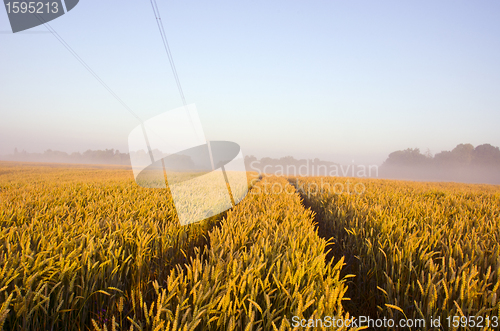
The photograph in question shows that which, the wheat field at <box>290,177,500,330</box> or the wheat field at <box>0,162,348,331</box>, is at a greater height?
the wheat field at <box>0,162,348,331</box>

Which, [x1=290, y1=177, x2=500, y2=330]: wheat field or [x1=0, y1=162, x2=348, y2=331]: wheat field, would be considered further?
[x1=290, y1=177, x2=500, y2=330]: wheat field

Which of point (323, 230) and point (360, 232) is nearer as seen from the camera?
point (360, 232)

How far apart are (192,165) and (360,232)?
40.3 metres

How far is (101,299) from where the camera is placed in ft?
5.63

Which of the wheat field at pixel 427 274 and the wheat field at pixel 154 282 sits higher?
the wheat field at pixel 154 282

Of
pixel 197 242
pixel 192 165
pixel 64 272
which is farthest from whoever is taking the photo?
pixel 192 165

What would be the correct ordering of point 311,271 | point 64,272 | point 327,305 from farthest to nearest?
point 311,271
point 64,272
point 327,305

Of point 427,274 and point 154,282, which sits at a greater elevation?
point 154,282

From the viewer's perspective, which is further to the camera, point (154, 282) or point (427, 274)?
point (427, 274)

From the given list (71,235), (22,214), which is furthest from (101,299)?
(22,214)

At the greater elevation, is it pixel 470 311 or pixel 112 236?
pixel 112 236

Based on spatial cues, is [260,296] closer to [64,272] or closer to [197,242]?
[64,272]

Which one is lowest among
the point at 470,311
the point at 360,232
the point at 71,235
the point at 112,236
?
the point at 360,232

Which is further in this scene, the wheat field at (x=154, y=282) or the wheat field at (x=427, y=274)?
the wheat field at (x=427, y=274)
